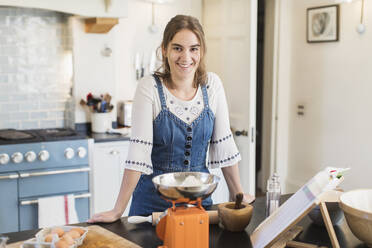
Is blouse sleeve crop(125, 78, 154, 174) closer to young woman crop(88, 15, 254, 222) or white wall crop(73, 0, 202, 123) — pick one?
young woman crop(88, 15, 254, 222)

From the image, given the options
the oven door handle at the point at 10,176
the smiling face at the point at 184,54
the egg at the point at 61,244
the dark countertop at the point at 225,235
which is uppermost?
the smiling face at the point at 184,54

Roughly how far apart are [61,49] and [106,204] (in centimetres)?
151

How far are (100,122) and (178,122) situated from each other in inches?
86.8

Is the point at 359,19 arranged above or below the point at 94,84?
above

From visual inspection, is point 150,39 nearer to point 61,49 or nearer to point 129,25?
point 129,25

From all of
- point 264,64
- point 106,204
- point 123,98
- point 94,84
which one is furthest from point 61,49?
point 264,64

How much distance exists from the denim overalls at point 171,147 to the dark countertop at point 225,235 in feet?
1.05

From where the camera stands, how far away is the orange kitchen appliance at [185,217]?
161 centimetres

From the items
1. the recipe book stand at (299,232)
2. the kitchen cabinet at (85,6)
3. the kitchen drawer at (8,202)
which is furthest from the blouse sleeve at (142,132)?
the kitchen cabinet at (85,6)

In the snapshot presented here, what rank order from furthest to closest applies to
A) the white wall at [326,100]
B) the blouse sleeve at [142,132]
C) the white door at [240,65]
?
the white wall at [326,100] < the white door at [240,65] < the blouse sleeve at [142,132]

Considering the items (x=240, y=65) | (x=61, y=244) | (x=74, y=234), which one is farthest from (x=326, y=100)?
(x=61, y=244)

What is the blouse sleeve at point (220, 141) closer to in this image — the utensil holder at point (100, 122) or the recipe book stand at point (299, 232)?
the recipe book stand at point (299, 232)

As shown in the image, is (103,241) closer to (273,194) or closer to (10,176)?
(273,194)

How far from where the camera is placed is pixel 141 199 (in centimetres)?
242
